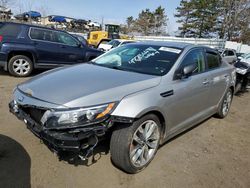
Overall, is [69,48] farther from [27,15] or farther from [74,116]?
[27,15]

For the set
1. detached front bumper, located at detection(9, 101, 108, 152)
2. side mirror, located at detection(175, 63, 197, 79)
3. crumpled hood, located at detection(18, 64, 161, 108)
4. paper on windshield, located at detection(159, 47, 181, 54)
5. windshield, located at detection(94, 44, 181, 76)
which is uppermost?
paper on windshield, located at detection(159, 47, 181, 54)

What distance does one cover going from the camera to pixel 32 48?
25.1ft

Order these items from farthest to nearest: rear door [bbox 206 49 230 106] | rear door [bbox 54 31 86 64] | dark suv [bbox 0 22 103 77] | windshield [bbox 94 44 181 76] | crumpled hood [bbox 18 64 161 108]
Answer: rear door [bbox 54 31 86 64] < dark suv [bbox 0 22 103 77] < rear door [bbox 206 49 230 106] < windshield [bbox 94 44 181 76] < crumpled hood [bbox 18 64 161 108]

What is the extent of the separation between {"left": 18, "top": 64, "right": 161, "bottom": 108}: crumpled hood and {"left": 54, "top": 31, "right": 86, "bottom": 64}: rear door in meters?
5.18

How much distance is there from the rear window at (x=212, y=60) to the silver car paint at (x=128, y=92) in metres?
0.34

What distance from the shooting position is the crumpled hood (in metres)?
2.59

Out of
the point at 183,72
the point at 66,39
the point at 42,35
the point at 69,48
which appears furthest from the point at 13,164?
the point at 66,39

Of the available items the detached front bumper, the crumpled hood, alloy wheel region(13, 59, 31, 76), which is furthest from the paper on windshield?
alloy wheel region(13, 59, 31, 76)

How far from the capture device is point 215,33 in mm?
44719

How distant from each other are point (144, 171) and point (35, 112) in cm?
152

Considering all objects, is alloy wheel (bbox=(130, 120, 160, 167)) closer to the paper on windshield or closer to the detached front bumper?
the detached front bumper

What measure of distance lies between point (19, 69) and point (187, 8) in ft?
150

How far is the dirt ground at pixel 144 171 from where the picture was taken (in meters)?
2.77

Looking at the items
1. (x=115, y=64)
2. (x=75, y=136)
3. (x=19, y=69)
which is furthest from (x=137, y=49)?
(x=19, y=69)
